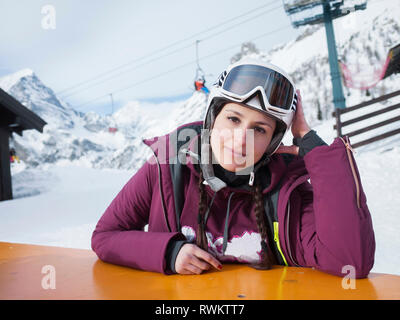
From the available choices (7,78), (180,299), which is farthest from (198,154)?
(7,78)

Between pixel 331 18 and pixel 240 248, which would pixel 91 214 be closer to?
pixel 240 248

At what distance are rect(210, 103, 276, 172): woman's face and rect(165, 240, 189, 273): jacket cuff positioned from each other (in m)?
0.41

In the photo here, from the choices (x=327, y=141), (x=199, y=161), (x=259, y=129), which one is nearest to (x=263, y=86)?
(x=259, y=129)

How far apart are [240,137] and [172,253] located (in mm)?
568

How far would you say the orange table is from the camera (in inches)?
40.5

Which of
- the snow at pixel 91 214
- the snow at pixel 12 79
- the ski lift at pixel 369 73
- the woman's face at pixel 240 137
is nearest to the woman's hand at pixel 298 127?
the woman's face at pixel 240 137

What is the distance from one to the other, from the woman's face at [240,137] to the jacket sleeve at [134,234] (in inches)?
13.5

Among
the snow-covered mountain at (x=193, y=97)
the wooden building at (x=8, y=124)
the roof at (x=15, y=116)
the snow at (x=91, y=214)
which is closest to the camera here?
the snow at (x=91, y=214)

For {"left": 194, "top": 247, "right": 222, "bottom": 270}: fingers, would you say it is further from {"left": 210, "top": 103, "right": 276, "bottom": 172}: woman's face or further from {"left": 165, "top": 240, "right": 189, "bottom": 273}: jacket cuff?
{"left": 210, "top": 103, "right": 276, "bottom": 172}: woman's face

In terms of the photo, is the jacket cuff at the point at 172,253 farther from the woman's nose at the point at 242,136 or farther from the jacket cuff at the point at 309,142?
the jacket cuff at the point at 309,142

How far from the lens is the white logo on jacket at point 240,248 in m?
1.43

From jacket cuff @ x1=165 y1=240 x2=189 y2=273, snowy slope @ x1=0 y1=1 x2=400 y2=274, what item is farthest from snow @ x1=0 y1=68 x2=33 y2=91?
jacket cuff @ x1=165 y1=240 x2=189 y2=273
